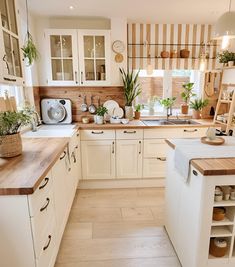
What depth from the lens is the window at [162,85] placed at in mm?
3578

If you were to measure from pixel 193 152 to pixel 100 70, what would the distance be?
205cm

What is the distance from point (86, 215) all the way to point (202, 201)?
1.51m

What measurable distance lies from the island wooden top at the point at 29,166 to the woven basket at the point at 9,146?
0.05m

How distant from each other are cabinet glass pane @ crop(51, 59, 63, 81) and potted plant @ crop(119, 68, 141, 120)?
899 mm

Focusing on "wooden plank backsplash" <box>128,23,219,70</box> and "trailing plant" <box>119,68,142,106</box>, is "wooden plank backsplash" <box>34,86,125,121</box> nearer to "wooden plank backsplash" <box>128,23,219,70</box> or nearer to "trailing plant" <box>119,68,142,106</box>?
"trailing plant" <box>119,68,142,106</box>

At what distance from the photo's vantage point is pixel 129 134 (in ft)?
9.75

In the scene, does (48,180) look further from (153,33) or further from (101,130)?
(153,33)

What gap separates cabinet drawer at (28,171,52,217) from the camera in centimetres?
121

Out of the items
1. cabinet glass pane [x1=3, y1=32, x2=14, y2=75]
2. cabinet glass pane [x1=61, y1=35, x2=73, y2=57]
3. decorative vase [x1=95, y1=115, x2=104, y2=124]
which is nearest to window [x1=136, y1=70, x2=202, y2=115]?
decorative vase [x1=95, y1=115, x2=104, y2=124]

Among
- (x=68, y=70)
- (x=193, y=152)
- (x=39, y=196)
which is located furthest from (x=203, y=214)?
(x=68, y=70)

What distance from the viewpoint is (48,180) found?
1532 mm

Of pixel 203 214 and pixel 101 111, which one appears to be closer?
pixel 203 214

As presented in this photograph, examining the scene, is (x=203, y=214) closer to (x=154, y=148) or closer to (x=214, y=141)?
(x=214, y=141)

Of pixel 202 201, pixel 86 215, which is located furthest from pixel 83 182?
pixel 202 201
